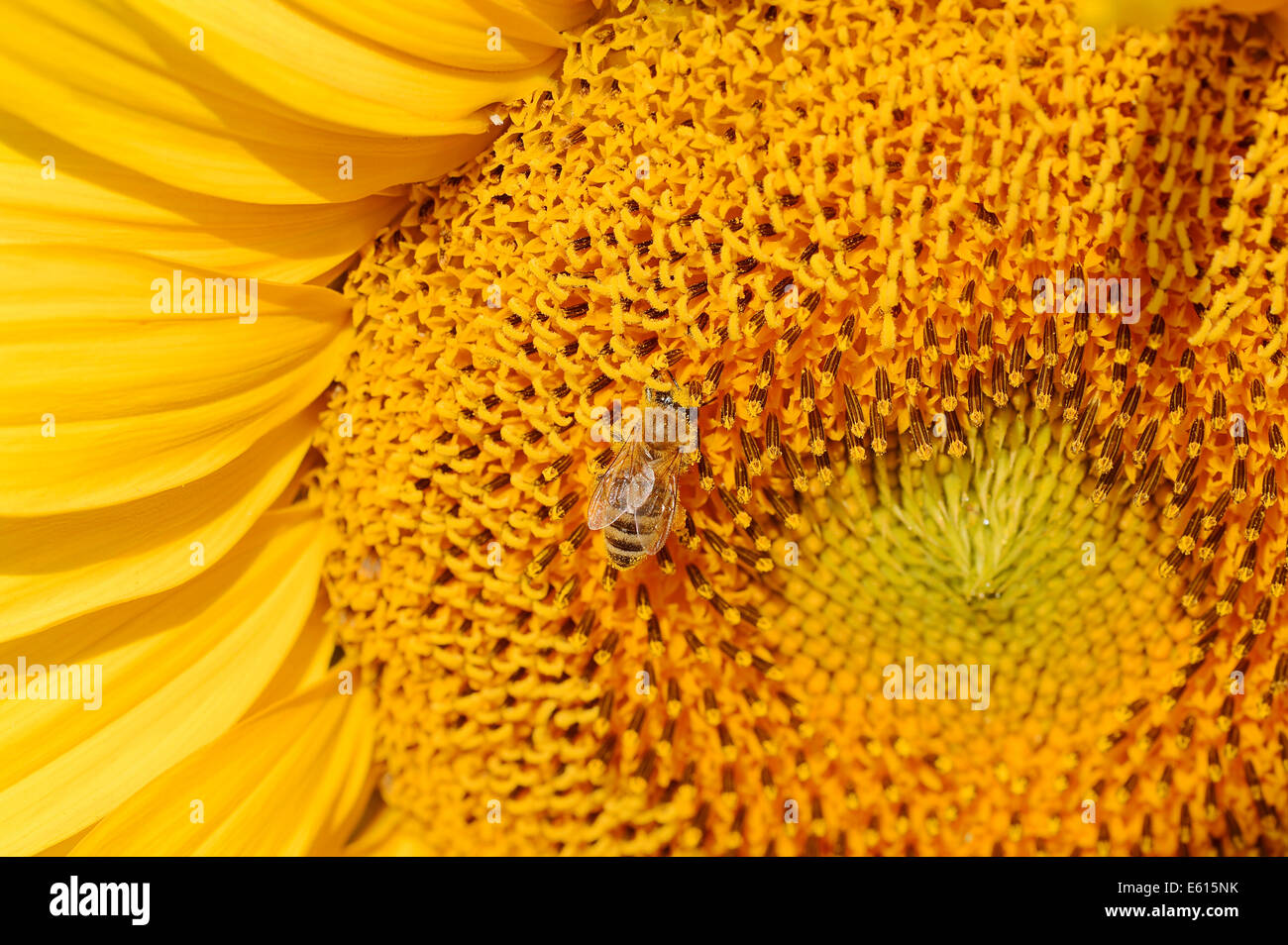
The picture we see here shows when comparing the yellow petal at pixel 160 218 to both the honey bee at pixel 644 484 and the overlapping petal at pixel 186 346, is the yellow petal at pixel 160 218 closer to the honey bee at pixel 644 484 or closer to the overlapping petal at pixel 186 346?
the overlapping petal at pixel 186 346

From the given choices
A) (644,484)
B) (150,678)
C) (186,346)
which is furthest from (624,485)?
(150,678)

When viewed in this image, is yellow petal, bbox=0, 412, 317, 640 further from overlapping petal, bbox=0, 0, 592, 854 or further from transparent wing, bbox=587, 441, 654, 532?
transparent wing, bbox=587, 441, 654, 532

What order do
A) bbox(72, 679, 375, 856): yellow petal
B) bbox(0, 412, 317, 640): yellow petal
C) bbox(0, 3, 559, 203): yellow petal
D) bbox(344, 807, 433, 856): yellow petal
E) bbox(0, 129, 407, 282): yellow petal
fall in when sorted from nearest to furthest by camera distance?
bbox(0, 3, 559, 203): yellow petal, bbox(0, 129, 407, 282): yellow petal, bbox(0, 412, 317, 640): yellow petal, bbox(72, 679, 375, 856): yellow petal, bbox(344, 807, 433, 856): yellow petal

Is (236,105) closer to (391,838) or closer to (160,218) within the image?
(160,218)

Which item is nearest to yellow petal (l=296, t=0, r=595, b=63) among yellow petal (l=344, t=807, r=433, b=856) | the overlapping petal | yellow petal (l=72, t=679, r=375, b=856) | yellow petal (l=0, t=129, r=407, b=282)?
the overlapping petal

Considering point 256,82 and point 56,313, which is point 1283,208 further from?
point 56,313
